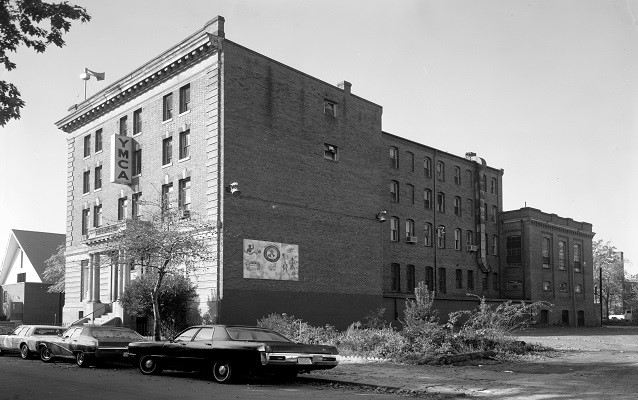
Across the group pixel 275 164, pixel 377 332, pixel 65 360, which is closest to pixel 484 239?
pixel 275 164

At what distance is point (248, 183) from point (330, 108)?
8.57 meters

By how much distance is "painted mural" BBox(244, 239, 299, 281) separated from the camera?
112 feet

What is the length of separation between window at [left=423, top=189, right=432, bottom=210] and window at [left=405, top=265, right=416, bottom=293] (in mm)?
5224

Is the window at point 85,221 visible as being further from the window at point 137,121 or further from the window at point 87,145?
the window at point 137,121

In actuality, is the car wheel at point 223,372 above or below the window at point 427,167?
below

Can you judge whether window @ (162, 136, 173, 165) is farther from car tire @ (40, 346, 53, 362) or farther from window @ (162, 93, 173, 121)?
car tire @ (40, 346, 53, 362)

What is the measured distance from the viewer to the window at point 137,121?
132 feet

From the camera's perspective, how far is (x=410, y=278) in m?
50.1

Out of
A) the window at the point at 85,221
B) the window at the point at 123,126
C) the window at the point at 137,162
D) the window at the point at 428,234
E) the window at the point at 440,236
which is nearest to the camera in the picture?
the window at the point at 137,162

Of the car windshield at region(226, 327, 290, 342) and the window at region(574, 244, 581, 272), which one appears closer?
the car windshield at region(226, 327, 290, 342)

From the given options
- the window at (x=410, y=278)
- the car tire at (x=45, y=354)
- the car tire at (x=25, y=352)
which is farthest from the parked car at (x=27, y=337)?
the window at (x=410, y=278)

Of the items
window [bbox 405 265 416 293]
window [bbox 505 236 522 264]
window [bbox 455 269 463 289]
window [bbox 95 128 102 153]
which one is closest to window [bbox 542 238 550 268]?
window [bbox 505 236 522 264]

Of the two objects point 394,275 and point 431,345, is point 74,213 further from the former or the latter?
point 431,345

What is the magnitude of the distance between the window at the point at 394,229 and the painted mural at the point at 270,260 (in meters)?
13.6
